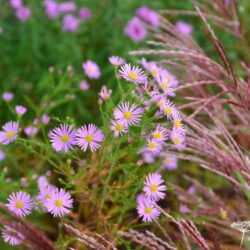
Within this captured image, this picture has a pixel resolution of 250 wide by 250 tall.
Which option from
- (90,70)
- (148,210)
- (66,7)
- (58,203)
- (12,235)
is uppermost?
(66,7)

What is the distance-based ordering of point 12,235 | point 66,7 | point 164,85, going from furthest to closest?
point 66,7 < point 164,85 < point 12,235

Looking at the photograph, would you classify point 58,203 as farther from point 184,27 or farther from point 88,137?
point 184,27

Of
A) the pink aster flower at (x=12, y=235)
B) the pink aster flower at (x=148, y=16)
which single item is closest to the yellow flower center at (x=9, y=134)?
the pink aster flower at (x=12, y=235)

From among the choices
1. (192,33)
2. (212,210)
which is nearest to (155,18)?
(192,33)

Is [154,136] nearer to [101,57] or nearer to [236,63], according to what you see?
[101,57]

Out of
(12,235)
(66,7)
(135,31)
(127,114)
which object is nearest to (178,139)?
(127,114)

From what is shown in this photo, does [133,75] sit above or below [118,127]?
above

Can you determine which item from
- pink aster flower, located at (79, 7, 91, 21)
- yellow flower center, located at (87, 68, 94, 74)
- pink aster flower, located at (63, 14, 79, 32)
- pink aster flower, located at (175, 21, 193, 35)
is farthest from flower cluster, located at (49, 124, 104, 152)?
pink aster flower, located at (175, 21, 193, 35)
